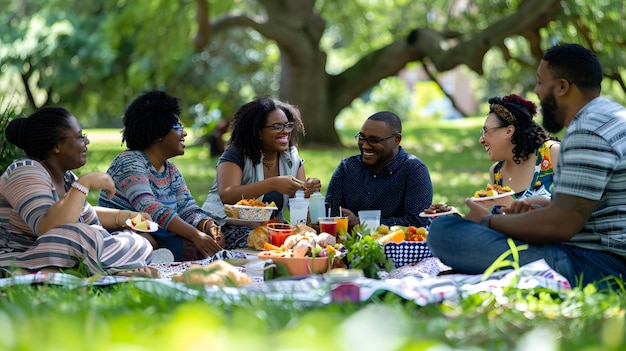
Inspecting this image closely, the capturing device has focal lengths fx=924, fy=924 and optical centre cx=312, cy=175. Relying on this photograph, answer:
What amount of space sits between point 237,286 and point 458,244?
1.24m

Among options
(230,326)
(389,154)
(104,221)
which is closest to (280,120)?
(389,154)

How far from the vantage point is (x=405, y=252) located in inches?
218

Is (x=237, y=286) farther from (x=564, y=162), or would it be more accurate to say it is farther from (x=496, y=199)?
→ (x=496, y=199)

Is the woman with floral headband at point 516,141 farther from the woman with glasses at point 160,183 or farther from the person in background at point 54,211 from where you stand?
the person in background at point 54,211

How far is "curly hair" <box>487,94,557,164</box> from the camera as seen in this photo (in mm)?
6184

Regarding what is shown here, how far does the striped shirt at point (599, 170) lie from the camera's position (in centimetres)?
438

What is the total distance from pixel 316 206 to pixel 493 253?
1808 millimetres

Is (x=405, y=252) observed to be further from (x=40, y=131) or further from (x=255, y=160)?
(x=40, y=131)

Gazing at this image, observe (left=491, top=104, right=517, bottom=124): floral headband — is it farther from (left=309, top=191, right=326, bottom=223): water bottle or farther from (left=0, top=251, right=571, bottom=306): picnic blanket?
(left=0, top=251, right=571, bottom=306): picnic blanket

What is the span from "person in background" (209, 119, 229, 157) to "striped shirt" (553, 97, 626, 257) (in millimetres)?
12508

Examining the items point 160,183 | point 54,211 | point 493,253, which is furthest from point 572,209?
point 160,183

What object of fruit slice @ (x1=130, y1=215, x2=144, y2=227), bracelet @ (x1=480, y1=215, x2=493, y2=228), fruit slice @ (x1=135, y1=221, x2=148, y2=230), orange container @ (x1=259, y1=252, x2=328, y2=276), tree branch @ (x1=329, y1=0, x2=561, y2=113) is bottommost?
orange container @ (x1=259, y1=252, x2=328, y2=276)

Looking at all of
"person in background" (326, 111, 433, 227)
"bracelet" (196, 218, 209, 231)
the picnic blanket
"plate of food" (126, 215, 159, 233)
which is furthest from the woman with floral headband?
"plate of food" (126, 215, 159, 233)

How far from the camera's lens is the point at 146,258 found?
5707 millimetres
